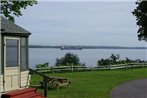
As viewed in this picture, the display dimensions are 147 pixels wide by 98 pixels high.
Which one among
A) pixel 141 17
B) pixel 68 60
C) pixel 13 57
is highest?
pixel 141 17

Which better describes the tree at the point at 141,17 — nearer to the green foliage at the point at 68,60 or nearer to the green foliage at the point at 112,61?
the green foliage at the point at 112,61

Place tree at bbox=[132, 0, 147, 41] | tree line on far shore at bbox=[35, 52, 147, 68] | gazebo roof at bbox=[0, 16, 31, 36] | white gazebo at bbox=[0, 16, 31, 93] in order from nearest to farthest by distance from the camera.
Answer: white gazebo at bbox=[0, 16, 31, 93] → gazebo roof at bbox=[0, 16, 31, 36] → tree line on far shore at bbox=[35, 52, 147, 68] → tree at bbox=[132, 0, 147, 41]

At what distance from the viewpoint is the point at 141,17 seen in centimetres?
6216

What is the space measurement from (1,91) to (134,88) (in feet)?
38.9

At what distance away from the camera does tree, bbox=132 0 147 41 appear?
61.5 m

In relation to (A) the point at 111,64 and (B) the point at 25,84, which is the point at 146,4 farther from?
(B) the point at 25,84

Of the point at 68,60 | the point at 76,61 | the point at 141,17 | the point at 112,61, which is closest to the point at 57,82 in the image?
the point at 68,60

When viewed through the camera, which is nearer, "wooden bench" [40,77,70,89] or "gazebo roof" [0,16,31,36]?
"gazebo roof" [0,16,31,36]

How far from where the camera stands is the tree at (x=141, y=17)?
61469mm

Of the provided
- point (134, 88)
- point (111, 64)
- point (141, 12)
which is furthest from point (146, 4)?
point (134, 88)

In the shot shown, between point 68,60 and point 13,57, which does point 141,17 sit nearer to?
point 68,60

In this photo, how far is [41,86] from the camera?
26469 mm

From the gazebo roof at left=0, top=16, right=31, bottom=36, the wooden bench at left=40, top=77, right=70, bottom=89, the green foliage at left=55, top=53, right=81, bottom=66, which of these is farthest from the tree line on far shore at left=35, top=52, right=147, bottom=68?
the gazebo roof at left=0, top=16, right=31, bottom=36

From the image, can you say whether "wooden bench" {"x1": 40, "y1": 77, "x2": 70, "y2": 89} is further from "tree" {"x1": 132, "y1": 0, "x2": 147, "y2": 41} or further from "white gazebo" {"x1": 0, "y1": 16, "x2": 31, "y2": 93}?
"tree" {"x1": 132, "y1": 0, "x2": 147, "y2": 41}
